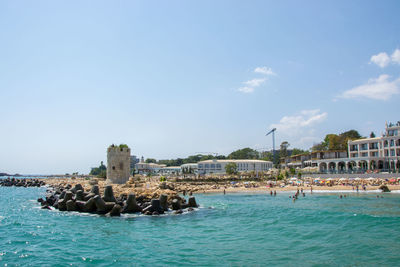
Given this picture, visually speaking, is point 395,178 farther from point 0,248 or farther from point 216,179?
point 0,248

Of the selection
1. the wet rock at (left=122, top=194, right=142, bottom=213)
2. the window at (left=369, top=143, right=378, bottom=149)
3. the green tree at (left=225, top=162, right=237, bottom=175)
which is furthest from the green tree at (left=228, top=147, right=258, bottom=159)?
the wet rock at (left=122, top=194, right=142, bottom=213)

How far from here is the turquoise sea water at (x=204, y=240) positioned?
11812 millimetres

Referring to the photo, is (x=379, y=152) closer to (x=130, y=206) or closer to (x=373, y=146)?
(x=373, y=146)

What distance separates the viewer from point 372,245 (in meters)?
13.7

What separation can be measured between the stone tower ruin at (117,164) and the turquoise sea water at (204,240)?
59.7ft

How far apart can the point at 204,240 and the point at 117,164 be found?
2834cm

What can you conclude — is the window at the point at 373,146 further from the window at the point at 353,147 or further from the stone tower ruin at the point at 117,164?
the stone tower ruin at the point at 117,164

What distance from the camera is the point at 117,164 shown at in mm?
40938

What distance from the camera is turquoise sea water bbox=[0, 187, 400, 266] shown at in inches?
465

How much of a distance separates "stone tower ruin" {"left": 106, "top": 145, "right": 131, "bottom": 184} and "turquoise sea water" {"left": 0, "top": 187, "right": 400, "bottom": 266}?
18.2 metres

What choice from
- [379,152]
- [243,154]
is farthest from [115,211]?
[243,154]

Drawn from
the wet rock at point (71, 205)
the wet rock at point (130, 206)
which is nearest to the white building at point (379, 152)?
the wet rock at point (130, 206)

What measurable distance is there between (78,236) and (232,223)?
31.1ft

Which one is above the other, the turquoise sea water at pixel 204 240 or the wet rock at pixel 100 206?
the wet rock at pixel 100 206
